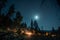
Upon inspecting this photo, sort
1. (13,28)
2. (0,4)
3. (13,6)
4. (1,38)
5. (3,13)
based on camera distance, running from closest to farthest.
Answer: (1,38)
(0,4)
(3,13)
(13,6)
(13,28)

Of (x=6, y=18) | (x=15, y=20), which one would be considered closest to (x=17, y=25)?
(x=15, y=20)

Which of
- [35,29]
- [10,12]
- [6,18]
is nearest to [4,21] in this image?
[6,18]

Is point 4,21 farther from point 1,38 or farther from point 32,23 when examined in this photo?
point 32,23

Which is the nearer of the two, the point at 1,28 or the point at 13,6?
the point at 1,28

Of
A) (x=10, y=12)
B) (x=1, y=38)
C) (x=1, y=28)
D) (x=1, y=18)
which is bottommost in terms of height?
(x=1, y=38)

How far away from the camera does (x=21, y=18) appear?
59.2 metres

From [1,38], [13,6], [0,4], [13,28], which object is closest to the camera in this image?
[1,38]

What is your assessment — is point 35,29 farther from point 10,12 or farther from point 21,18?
point 10,12

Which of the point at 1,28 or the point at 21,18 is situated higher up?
the point at 21,18

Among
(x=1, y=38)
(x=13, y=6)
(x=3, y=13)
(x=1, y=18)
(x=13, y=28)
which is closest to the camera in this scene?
(x=1, y=38)

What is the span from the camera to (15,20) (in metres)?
59.6

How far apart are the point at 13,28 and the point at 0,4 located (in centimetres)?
2334

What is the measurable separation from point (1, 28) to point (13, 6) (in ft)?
37.2

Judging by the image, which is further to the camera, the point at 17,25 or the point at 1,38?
the point at 17,25
